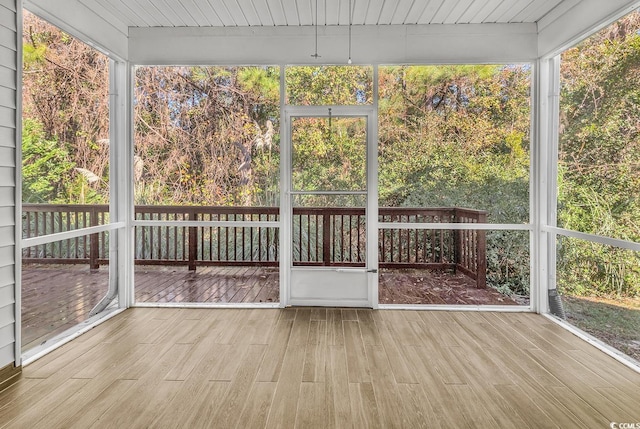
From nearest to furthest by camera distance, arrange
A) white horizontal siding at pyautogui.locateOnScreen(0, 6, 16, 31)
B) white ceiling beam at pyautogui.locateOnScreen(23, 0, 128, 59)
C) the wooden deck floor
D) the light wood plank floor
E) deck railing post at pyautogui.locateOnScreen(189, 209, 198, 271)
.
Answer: the light wood plank floor, white horizontal siding at pyautogui.locateOnScreen(0, 6, 16, 31), white ceiling beam at pyautogui.locateOnScreen(23, 0, 128, 59), the wooden deck floor, deck railing post at pyautogui.locateOnScreen(189, 209, 198, 271)

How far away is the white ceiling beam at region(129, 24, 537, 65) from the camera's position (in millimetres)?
3852

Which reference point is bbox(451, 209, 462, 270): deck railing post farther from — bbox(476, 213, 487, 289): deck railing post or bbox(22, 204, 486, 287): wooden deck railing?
bbox(476, 213, 487, 289): deck railing post

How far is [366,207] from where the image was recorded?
399 centimetres

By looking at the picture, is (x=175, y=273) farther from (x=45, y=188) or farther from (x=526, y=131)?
(x=526, y=131)

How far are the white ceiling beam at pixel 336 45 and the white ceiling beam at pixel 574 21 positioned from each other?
7.0 inches

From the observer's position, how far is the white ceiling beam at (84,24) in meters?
2.88

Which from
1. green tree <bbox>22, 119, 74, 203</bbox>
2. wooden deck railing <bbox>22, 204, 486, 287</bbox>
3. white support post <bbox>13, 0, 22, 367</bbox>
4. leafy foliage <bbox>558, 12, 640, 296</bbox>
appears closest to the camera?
white support post <bbox>13, 0, 22, 367</bbox>

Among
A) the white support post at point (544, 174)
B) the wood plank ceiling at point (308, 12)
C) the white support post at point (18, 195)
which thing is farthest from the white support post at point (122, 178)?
the white support post at point (544, 174)

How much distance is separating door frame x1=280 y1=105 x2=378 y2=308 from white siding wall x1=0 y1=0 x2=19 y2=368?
2172 mm

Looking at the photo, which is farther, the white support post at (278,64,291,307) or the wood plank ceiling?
the white support post at (278,64,291,307)

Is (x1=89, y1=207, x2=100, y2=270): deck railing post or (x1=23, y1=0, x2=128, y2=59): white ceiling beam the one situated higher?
(x1=23, y1=0, x2=128, y2=59): white ceiling beam

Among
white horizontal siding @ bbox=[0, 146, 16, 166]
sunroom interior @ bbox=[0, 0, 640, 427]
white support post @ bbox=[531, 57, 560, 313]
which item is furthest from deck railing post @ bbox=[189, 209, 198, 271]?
white support post @ bbox=[531, 57, 560, 313]

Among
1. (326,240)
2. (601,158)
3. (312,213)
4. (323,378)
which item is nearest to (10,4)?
(312,213)

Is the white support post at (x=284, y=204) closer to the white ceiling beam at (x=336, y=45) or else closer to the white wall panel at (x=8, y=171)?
the white ceiling beam at (x=336, y=45)
